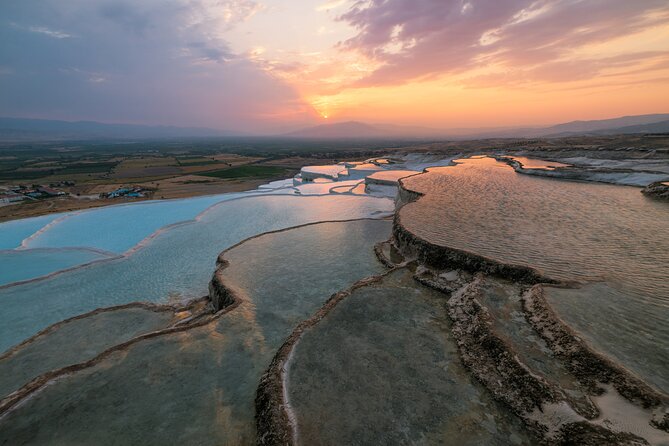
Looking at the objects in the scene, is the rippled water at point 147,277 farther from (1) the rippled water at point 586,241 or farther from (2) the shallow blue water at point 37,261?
(1) the rippled water at point 586,241

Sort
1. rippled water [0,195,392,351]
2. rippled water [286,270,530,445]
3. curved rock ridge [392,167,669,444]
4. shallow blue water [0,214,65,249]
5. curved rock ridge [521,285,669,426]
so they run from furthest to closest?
shallow blue water [0,214,65,249] < rippled water [0,195,392,351] < rippled water [286,270,530,445] < curved rock ridge [521,285,669,426] < curved rock ridge [392,167,669,444]

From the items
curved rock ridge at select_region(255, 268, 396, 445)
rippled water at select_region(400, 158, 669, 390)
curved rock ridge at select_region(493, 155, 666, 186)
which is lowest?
curved rock ridge at select_region(255, 268, 396, 445)

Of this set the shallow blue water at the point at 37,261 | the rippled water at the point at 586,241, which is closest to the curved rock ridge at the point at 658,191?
the rippled water at the point at 586,241

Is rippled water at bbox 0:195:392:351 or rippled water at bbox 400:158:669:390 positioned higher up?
rippled water at bbox 400:158:669:390

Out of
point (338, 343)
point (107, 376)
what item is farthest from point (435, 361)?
point (107, 376)

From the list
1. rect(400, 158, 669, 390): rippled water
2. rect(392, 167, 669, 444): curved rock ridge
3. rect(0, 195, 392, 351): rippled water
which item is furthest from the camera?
rect(0, 195, 392, 351): rippled water

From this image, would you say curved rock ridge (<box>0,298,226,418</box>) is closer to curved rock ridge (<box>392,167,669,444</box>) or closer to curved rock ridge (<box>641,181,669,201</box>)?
curved rock ridge (<box>392,167,669,444</box>)

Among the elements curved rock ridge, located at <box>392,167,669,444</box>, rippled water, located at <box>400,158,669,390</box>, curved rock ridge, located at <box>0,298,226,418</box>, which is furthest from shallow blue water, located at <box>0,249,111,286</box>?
curved rock ridge, located at <box>392,167,669,444</box>
